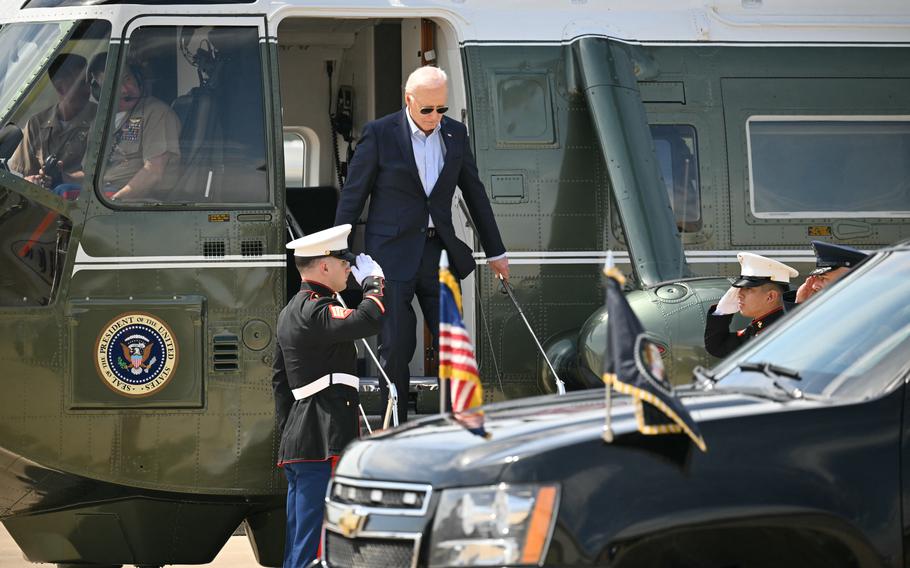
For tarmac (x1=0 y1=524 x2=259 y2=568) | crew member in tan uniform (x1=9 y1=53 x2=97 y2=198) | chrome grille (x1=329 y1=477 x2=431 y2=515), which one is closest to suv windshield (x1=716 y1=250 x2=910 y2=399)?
chrome grille (x1=329 y1=477 x2=431 y2=515)

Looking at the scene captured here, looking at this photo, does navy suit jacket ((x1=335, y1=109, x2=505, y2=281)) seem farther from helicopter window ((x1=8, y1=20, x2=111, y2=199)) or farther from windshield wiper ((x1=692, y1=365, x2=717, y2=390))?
windshield wiper ((x1=692, y1=365, x2=717, y2=390))

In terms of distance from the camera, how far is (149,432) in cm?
759

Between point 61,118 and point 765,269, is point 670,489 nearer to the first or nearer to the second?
point 765,269

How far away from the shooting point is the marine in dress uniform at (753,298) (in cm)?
714

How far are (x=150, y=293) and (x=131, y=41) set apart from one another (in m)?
1.35

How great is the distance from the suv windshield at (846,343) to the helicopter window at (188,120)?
3619 mm

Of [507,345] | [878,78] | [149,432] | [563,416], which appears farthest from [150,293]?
[878,78]

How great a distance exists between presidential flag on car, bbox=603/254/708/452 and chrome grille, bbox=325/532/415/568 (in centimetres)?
66

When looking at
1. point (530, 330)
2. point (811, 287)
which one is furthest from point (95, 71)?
point (811, 287)

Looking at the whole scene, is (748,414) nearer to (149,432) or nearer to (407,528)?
(407,528)

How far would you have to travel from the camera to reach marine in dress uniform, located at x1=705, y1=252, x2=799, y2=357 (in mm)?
7145

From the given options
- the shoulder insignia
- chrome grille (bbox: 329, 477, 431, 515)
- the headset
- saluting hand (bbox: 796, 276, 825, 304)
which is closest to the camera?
chrome grille (bbox: 329, 477, 431, 515)

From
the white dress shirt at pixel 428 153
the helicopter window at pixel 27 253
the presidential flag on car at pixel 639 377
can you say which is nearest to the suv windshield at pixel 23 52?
the helicopter window at pixel 27 253

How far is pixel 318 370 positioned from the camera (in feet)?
21.4
